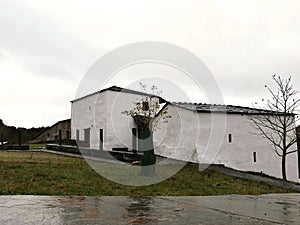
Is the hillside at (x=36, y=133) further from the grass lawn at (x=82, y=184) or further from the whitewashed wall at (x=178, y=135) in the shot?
the grass lawn at (x=82, y=184)

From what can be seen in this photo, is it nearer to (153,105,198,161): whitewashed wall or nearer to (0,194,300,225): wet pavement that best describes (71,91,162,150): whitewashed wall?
(153,105,198,161): whitewashed wall

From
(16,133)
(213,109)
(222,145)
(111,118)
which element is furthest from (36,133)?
(222,145)

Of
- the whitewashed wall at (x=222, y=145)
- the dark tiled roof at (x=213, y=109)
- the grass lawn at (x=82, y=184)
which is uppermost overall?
the dark tiled roof at (x=213, y=109)

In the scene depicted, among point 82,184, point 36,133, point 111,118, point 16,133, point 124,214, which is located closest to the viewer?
point 124,214

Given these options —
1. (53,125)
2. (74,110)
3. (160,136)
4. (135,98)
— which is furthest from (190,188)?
(53,125)

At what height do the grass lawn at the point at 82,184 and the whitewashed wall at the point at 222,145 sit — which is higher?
the whitewashed wall at the point at 222,145

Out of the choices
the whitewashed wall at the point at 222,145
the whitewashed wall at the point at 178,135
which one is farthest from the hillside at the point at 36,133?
the whitewashed wall at the point at 222,145

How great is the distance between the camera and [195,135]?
86.0ft

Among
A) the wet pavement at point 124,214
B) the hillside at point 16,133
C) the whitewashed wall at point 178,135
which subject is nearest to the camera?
the wet pavement at point 124,214

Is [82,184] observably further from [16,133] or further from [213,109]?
[16,133]

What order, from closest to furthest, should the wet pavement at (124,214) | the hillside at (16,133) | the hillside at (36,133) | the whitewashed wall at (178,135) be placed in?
the wet pavement at (124,214)
the whitewashed wall at (178,135)
the hillside at (16,133)
the hillside at (36,133)

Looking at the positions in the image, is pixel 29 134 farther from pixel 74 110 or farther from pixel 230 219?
pixel 230 219

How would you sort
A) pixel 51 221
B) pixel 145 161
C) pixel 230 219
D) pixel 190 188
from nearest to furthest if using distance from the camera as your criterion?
pixel 51 221 → pixel 230 219 → pixel 190 188 → pixel 145 161

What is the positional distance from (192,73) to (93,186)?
8.37 meters
